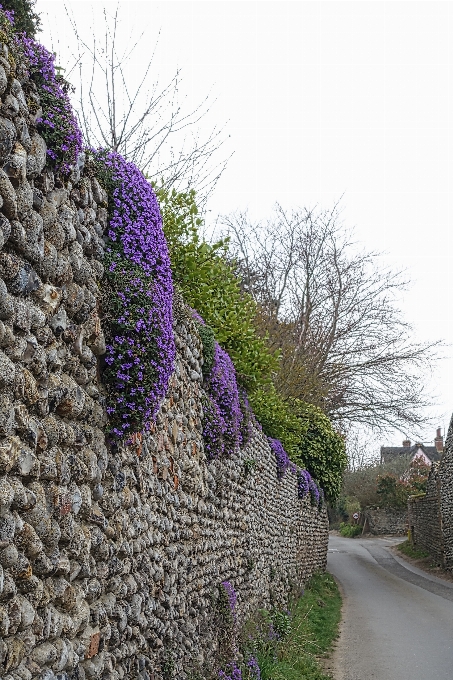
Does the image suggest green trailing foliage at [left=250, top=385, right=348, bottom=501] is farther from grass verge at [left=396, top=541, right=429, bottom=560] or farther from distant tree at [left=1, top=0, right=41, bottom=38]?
distant tree at [left=1, top=0, right=41, bottom=38]

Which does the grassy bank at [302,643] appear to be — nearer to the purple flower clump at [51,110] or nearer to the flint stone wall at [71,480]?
the flint stone wall at [71,480]

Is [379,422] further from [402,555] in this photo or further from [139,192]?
[139,192]

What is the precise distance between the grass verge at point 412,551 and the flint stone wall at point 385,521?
12.3m

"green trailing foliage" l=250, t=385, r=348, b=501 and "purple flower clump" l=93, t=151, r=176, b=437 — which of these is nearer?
"purple flower clump" l=93, t=151, r=176, b=437

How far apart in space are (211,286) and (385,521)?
136 ft

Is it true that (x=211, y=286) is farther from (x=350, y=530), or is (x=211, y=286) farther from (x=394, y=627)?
(x=350, y=530)

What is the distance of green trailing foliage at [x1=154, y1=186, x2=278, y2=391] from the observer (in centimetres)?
731

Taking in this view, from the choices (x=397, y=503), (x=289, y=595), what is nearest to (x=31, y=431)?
(x=289, y=595)

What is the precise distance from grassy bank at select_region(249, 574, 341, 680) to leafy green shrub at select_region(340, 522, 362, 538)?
109 ft

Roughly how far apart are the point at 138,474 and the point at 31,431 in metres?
1.67

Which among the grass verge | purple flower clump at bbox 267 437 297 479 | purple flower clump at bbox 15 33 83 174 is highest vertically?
purple flower clump at bbox 15 33 83 174

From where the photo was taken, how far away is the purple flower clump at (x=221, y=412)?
6910mm

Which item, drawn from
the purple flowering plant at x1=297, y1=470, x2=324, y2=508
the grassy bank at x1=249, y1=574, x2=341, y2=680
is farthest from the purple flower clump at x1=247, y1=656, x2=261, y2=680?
the purple flowering plant at x1=297, y1=470, x2=324, y2=508

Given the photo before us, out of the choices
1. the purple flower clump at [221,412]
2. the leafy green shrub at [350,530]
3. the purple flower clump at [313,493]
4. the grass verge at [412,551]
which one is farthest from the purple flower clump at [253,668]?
the leafy green shrub at [350,530]
